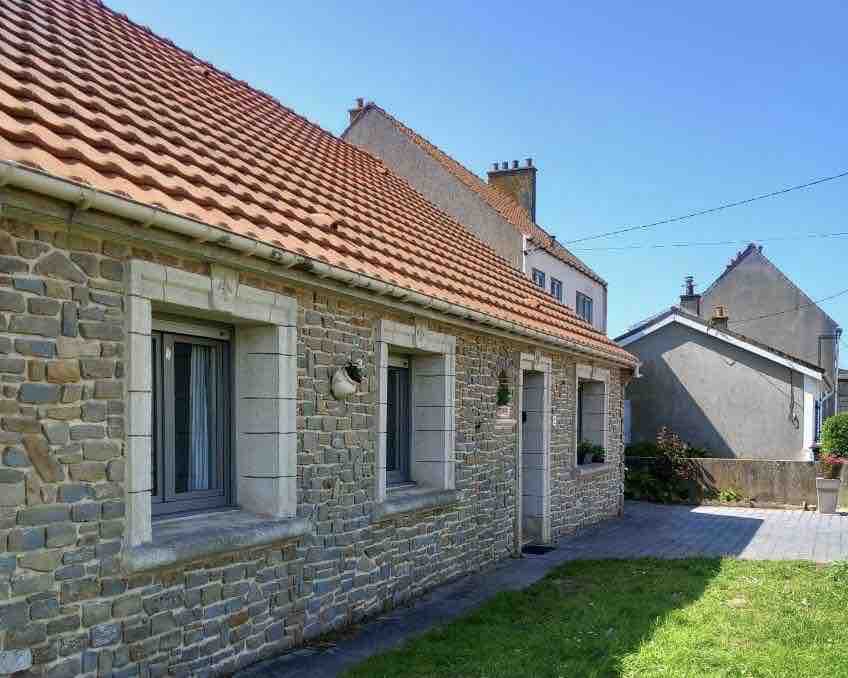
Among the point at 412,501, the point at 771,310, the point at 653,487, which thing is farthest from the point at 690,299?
the point at 412,501

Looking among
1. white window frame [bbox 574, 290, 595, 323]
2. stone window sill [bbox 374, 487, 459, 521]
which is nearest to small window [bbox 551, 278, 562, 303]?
white window frame [bbox 574, 290, 595, 323]

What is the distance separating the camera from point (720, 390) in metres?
19.9

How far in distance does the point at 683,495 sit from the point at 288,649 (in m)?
13.4

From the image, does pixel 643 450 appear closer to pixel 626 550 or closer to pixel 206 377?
pixel 626 550

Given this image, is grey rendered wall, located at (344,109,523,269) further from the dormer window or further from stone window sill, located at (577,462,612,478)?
stone window sill, located at (577,462,612,478)

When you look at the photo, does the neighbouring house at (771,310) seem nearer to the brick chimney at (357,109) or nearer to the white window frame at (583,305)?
the white window frame at (583,305)

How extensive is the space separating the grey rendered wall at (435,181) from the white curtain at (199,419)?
1199 cm

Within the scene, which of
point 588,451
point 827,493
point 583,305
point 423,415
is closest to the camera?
point 423,415

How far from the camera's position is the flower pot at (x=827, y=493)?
15.5 metres

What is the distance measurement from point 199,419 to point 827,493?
13999mm

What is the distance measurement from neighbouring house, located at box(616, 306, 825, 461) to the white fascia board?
0.9 inches

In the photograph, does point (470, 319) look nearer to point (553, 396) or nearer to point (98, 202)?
point (553, 396)

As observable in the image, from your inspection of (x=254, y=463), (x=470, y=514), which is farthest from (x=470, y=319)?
(x=254, y=463)

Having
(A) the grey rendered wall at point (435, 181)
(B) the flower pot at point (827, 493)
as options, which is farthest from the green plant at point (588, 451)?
(B) the flower pot at point (827, 493)
